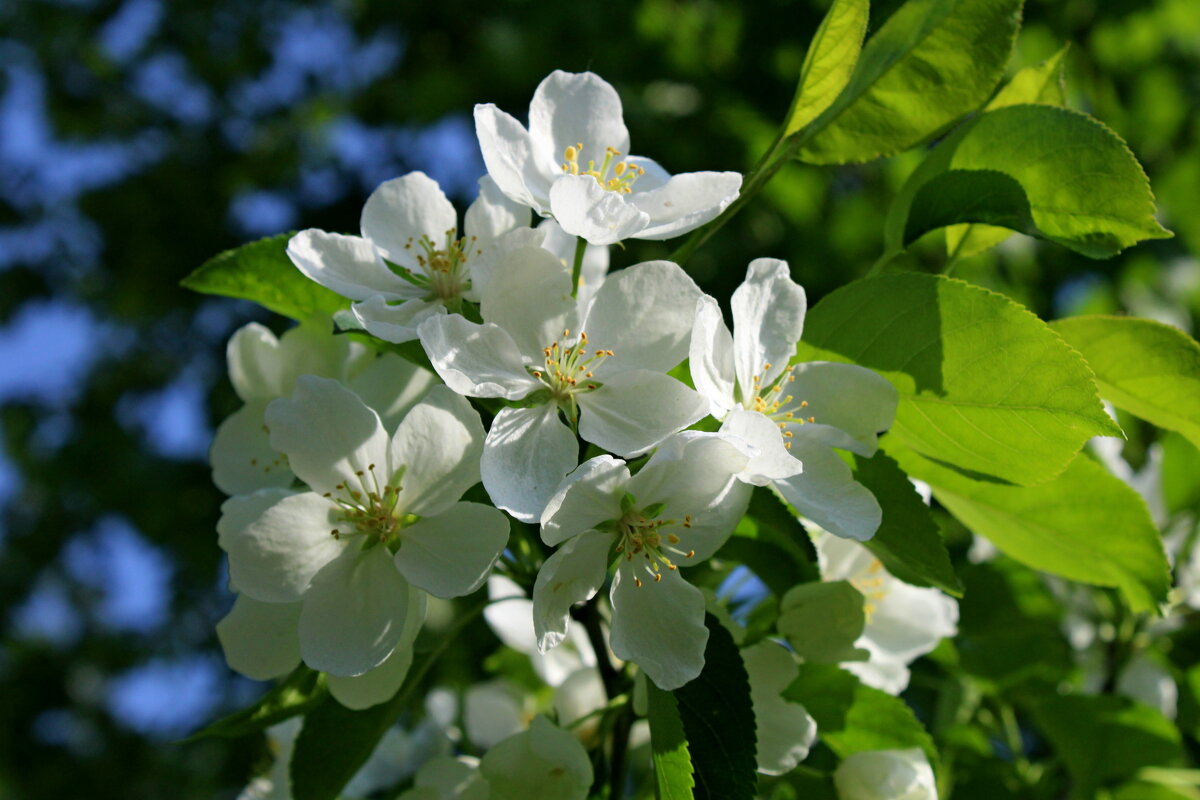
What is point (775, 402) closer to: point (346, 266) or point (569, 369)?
point (569, 369)

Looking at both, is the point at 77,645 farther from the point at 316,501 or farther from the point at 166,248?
the point at 316,501

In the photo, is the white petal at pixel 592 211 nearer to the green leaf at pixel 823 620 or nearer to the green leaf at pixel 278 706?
the green leaf at pixel 823 620

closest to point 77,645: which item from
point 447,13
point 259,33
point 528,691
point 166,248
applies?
point 166,248

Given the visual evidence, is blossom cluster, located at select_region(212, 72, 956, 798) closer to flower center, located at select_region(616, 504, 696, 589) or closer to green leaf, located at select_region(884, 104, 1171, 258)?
flower center, located at select_region(616, 504, 696, 589)

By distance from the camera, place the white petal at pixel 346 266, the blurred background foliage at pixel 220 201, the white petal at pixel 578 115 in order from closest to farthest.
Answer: the white petal at pixel 346 266 < the white petal at pixel 578 115 < the blurred background foliage at pixel 220 201

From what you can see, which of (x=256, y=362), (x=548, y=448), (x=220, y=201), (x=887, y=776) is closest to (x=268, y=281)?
(x=256, y=362)

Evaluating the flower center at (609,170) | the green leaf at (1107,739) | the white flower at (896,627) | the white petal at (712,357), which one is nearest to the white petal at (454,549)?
the white petal at (712,357)
